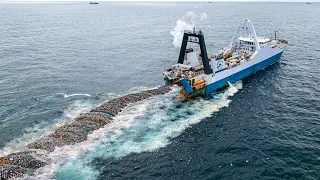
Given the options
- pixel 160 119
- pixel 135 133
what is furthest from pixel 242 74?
pixel 135 133

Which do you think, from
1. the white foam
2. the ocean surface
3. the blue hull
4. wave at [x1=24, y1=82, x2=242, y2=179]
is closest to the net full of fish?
wave at [x1=24, y1=82, x2=242, y2=179]

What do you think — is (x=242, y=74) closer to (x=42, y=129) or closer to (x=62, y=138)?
(x=62, y=138)

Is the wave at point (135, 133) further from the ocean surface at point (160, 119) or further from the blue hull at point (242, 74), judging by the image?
the blue hull at point (242, 74)

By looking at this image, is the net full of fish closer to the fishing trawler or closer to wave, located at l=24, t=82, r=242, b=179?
wave, located at l=24, t=82, r=242, b=179

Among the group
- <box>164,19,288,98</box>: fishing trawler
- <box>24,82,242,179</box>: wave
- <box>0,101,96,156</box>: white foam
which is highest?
<box>164,19,288,98</box>: fishing trawler

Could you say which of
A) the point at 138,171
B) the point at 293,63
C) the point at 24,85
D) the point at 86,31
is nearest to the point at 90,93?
the point at 24,85

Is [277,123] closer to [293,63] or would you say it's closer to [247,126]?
[247,126]

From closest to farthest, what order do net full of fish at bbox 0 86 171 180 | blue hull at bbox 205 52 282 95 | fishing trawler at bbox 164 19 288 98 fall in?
net full of fish at bbox 0 86 171 180 < fishing trawler at bbox 164 19 288 98 < blue hull at bbox 205 52 282 95

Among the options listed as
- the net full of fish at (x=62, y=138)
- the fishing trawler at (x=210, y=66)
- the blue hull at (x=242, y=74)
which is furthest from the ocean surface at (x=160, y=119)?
the fishing trawler at (x=210, y=66)
